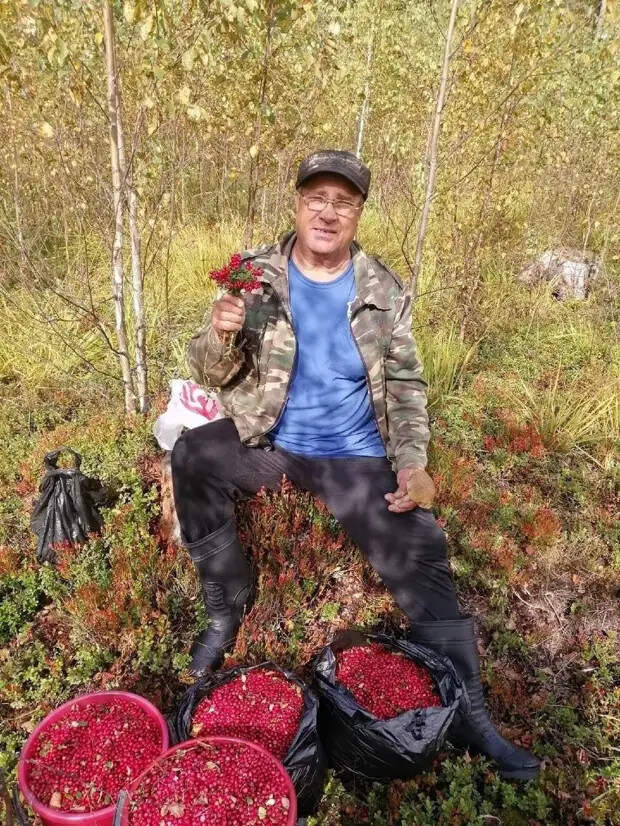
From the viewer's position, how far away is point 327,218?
2525 mm

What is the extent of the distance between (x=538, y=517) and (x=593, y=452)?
1273mm

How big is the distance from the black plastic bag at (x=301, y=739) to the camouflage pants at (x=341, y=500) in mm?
595

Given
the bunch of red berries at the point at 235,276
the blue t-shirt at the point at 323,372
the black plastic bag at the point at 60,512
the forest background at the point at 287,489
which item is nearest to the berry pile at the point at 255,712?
the forest background at the point at 287,489

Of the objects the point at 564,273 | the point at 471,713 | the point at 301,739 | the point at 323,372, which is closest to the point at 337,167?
the point at 323,372

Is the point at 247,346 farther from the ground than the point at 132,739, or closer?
farther from the ground

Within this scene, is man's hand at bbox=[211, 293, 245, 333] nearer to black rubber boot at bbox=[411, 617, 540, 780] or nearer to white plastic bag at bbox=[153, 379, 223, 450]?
white plastic bag at bbox=[153, 379, 223, 450]

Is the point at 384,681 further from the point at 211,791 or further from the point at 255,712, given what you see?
the point at 211,791

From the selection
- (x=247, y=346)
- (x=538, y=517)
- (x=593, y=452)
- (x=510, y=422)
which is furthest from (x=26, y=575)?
(x=593, y=452)

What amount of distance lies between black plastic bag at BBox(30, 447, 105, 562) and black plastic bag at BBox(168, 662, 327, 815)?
48.1 inches

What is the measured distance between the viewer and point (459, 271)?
229 inches

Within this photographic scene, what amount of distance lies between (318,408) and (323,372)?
7.3 inches

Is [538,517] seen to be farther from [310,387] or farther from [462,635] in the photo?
[310,387]

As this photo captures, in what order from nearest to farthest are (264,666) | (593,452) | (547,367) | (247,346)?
(264,666) < (247,346) < (593,452) < (547,367)

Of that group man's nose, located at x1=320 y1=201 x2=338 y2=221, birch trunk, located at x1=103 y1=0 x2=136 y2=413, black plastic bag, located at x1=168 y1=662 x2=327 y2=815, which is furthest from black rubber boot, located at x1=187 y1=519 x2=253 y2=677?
birch trunk, located at x1=103 y1=0 x2=136 y2=413
